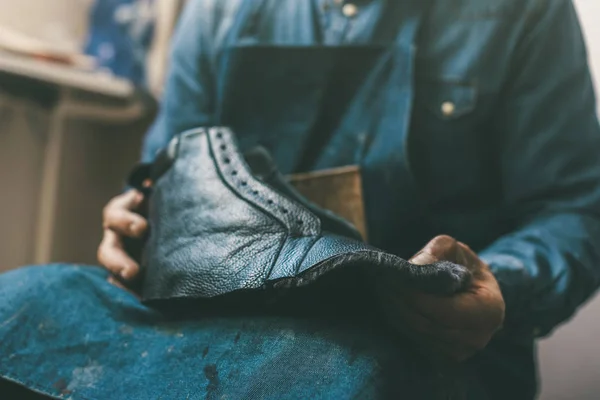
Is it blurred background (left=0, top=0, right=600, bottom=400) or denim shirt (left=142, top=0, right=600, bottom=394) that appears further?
blurred background (left=0, top=0, right=600, bottom=400)

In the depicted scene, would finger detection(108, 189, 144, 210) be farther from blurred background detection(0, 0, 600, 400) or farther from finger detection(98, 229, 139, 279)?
blurred background detection(0, 0, 600, 400)

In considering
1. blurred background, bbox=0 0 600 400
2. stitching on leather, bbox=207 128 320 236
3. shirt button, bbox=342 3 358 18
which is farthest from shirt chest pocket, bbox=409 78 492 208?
blurred background, bbox=0 0 600 400

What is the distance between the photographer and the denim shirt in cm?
58

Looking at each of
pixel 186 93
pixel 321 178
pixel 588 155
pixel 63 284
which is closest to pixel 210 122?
pixel 186 93

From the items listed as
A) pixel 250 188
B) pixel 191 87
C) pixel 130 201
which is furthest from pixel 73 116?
pixel 250 188

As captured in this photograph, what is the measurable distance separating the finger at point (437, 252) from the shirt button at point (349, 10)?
1.14ft

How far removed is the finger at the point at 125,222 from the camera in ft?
1.61

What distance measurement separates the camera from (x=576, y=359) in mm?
781

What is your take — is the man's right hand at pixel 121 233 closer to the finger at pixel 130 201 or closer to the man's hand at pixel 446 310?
the finger at pixel 130 201

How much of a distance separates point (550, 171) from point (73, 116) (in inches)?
44.0

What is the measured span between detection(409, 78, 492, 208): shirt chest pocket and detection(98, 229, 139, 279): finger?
0.96 ft

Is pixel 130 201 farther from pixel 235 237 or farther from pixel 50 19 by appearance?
pixel 50 19

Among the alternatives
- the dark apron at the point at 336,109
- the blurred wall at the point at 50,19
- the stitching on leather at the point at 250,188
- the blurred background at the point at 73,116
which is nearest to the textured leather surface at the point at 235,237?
the stitching on leather at the point at 250,188

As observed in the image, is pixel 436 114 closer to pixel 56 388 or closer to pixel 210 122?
pixel 210 122
